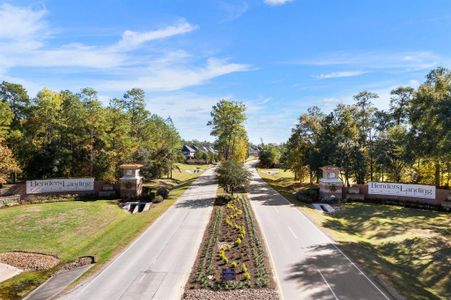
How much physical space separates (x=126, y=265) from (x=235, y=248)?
737cm

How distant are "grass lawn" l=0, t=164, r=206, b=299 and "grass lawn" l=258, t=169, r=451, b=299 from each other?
17.0 metres

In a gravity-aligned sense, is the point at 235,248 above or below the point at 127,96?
below

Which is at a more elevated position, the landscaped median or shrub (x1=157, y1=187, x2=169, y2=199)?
shrub (x1=157, y1=187, x2=169, y2=199)

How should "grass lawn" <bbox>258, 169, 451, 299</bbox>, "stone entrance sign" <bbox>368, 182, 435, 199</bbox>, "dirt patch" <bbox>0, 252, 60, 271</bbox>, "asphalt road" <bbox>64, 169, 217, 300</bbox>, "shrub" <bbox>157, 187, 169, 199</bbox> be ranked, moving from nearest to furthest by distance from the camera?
"asphalt road" <bbox>64, 169, 217, 300</bbox> < "grass lawn" <bbox>258, 169, 451, 299</bbox> < "dirt patch" <bbox>0, 252, 60, 271</bbox> < "stone entrance sign" <bbox>368, 182, 435, 199</bbox> < "shrub" <bbox>157, 187, 169, 199</bbox>

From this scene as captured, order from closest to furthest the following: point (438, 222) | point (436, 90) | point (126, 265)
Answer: point (126, 265), point (438, 222), point (436, 90)

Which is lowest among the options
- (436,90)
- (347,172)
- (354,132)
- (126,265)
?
(126,265)

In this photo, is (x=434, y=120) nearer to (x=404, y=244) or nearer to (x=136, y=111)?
(x=404, y=244)

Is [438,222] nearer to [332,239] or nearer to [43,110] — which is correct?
[332,239]

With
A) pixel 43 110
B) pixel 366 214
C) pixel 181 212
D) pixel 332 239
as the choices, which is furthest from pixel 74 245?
pixel 366 214

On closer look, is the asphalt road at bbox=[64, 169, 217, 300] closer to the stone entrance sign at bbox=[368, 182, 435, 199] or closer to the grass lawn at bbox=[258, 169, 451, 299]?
the grass lawn at bbox=[258, 169, 451, 299]

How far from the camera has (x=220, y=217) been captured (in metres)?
32.7

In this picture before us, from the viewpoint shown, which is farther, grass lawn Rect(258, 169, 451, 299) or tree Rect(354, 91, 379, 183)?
tree Rect(354, 91, 379, 183)

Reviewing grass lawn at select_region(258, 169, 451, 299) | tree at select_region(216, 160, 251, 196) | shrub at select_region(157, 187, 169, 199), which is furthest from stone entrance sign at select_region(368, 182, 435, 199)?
shrub at select_region(157, 187, 169, 199)

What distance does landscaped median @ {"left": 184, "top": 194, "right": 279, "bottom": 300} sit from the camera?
55.8 feet
